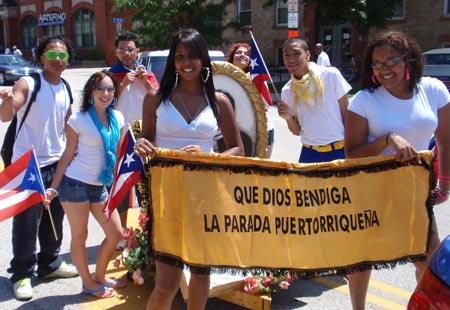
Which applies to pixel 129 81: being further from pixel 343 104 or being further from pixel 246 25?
pixel 246 25

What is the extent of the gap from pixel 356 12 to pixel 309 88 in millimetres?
17780

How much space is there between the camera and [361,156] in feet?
10.5

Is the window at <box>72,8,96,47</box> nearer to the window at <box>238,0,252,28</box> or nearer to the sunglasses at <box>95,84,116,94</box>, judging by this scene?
the window at <box>238,0,252,28</box>

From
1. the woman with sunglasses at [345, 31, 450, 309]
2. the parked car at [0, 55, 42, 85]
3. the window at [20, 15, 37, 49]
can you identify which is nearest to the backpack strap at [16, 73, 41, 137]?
the woman with sunglasses at [345, 31, 450, 309]

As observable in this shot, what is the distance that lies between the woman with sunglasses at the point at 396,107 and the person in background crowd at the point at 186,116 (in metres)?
0.75

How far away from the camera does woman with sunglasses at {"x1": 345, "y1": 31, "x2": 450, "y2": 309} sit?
10.2ft

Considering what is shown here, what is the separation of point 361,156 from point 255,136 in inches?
46.2

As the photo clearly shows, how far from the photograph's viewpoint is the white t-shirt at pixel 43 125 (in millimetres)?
4109

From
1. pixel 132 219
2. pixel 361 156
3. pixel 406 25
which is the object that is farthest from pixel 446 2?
pixel 361 156

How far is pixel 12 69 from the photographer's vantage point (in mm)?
25469

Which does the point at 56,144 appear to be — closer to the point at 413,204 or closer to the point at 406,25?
the point at 413,204

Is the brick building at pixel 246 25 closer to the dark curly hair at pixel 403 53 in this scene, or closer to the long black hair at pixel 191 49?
the dark curly hair at pixel 403 53

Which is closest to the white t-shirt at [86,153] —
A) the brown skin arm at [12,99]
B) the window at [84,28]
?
the brown skin arm at [12,99]

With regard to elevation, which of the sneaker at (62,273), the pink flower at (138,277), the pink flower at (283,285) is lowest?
the sneaker at (62,273)
